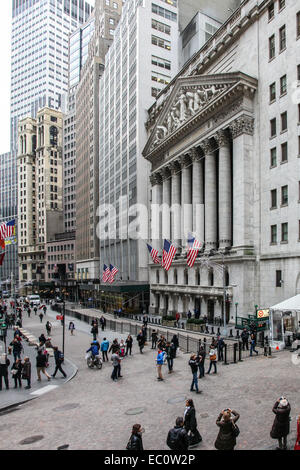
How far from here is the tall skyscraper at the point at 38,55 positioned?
574ft

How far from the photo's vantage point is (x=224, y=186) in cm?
4306

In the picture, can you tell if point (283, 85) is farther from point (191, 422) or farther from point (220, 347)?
point (191, 422)

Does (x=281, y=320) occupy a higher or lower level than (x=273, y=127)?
lower

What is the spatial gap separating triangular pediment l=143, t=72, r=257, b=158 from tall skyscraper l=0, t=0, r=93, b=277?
128476 mm

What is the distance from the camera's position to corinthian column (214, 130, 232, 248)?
42.7 m

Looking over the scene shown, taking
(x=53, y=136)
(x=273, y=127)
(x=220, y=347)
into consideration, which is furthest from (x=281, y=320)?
(x=53, y=136)

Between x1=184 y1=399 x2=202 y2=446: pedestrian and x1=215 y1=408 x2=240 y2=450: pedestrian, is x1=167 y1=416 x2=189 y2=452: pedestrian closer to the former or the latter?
x1=215 y1=408 x2=240 y2=450: pedestrian

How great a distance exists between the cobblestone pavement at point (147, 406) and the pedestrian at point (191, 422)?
0.29 meters

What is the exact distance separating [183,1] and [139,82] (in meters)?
23.1

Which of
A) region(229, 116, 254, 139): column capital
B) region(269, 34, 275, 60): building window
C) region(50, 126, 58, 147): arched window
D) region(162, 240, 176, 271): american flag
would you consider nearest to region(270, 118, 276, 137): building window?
region(229, 116, 254, 139): column capital

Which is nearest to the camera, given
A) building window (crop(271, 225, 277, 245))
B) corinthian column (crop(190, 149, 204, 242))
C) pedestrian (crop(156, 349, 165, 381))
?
pedestrian (crop(156, 349, 165, 381))

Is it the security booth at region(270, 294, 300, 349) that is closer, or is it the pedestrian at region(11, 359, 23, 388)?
the pedestrian at region(11, 359, 23, 388)

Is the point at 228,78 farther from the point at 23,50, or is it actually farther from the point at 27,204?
the point at 23,50

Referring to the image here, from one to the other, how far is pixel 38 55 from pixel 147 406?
7706 inches
